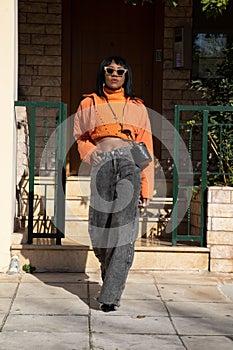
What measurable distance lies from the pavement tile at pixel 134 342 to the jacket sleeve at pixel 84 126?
1.46 m

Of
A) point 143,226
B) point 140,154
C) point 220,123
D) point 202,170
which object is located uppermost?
point 220,123

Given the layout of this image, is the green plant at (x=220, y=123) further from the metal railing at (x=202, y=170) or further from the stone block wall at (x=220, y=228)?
the stone block wall at (x=220, y=228)

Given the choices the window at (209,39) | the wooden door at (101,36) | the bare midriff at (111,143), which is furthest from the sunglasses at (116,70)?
the window at (209,39)

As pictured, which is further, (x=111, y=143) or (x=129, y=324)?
(x=111, y=143)

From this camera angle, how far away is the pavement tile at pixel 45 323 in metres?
4.81

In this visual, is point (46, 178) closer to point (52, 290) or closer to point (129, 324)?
point (52, 290)

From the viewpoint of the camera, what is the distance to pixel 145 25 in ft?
29.9

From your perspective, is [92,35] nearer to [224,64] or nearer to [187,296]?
[224,64]

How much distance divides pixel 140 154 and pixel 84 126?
530 millimetres

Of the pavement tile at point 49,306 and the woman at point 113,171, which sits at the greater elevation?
the woman at point 113,171

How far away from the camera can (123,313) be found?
5270mm

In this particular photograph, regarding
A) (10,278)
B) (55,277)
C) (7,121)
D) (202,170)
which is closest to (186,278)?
(202,170)

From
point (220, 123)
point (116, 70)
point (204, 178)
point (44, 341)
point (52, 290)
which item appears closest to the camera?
point (44, 341)

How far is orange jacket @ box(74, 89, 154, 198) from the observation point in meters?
5.54
